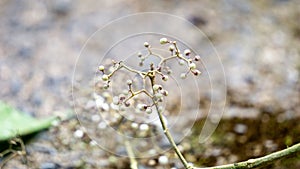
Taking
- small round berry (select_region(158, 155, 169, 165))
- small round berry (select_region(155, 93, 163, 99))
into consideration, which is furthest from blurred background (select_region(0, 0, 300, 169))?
small round berry (select_region(155, 93, 163, 99))

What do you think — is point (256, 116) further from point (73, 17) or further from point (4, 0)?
point (4, 0)

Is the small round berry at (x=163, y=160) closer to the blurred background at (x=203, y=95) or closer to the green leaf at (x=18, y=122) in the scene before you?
the blurred background at (x=203, y=95)

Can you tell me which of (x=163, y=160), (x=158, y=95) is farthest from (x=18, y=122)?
(x=158, y=95)

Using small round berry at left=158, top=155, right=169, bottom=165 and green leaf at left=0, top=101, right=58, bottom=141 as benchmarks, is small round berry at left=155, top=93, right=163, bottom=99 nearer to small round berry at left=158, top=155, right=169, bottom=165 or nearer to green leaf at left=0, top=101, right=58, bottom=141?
small round berry at left=158, top=155, right=169, bottom=165

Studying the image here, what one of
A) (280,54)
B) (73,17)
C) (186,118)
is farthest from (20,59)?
(280,54)

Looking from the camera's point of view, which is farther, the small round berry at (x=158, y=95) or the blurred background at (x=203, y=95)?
the blurred background at (x=203, y=95)

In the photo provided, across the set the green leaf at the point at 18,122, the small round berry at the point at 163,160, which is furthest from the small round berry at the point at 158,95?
the green leaf at the point at 18,122
